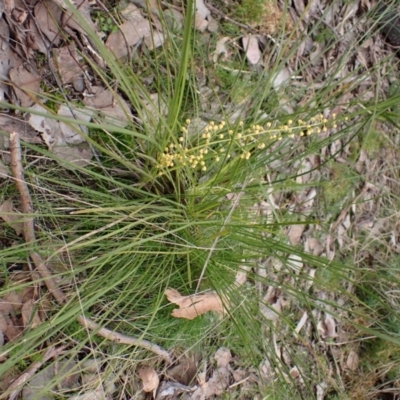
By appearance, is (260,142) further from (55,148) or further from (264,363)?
(264,363)

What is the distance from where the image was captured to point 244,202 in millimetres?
1226

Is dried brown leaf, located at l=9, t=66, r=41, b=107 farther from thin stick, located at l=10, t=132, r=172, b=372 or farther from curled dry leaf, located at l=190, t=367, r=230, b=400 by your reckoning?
curled dry leaf, located at l=190, t=367, r=230, b=400

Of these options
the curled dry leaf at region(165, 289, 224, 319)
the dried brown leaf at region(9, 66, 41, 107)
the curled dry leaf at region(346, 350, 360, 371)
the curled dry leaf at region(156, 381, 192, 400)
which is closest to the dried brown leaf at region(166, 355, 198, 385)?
the curled dry leaf at region(156, 381, 192, 400)

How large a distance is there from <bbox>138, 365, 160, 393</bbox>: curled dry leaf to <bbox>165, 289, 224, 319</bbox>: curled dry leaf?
0.16 m

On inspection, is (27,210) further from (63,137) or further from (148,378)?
(148,378)

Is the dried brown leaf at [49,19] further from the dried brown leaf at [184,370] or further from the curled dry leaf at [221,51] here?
the dried brown leaf at [184,370]

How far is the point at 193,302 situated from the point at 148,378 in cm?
23

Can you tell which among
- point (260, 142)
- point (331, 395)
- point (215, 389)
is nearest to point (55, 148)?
point (260, 142)

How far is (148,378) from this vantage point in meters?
1.13

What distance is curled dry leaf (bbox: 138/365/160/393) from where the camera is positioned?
1.12m

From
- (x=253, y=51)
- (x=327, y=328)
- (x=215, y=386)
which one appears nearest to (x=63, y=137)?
(x=253, y=51)

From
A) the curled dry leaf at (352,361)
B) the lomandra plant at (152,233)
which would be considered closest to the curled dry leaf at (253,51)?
the lomandra plant at (152,233)

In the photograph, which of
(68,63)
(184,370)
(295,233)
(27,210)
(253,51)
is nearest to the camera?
(27,210)

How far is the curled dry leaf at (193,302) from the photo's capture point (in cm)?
107
